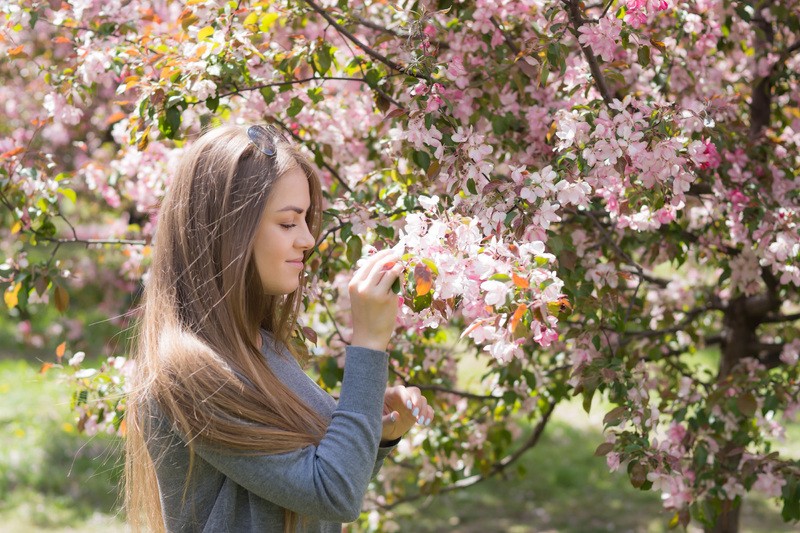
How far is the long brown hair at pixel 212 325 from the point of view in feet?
4.91

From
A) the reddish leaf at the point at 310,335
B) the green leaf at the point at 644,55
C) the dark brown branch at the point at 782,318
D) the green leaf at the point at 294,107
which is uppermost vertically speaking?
the green leaf at the point at 644,55

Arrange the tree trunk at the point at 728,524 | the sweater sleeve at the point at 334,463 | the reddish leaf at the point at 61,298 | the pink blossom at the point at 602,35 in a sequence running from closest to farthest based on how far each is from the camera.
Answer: the sweater sleeve at the point at 334,463 < the pink blossom at the point at 602,35 < the reddish leaf at the point at 61,298 < the tree trunk at the point at 728,524

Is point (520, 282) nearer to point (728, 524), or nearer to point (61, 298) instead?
point (61, 298)

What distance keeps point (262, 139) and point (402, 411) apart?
1.82ft

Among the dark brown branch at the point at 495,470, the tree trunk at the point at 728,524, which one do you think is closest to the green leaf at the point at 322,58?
the dark brown branch at the point at 495,470

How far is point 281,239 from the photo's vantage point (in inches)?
65.0

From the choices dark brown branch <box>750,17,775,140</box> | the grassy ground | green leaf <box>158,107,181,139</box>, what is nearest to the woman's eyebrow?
green leaf <box>158,107,181,139</box>

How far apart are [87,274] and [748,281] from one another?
5504mm

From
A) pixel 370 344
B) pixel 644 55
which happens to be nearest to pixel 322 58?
pixel 644 55

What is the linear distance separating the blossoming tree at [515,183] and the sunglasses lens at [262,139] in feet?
1.00

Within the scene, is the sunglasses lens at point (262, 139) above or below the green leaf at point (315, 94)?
below

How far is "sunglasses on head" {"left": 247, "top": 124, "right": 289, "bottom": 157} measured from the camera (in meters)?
1.70

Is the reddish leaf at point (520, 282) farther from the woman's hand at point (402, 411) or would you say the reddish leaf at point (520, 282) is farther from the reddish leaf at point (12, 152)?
the reddish leaf at point (12, 152)

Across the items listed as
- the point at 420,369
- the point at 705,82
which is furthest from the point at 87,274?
the point at 705,82
